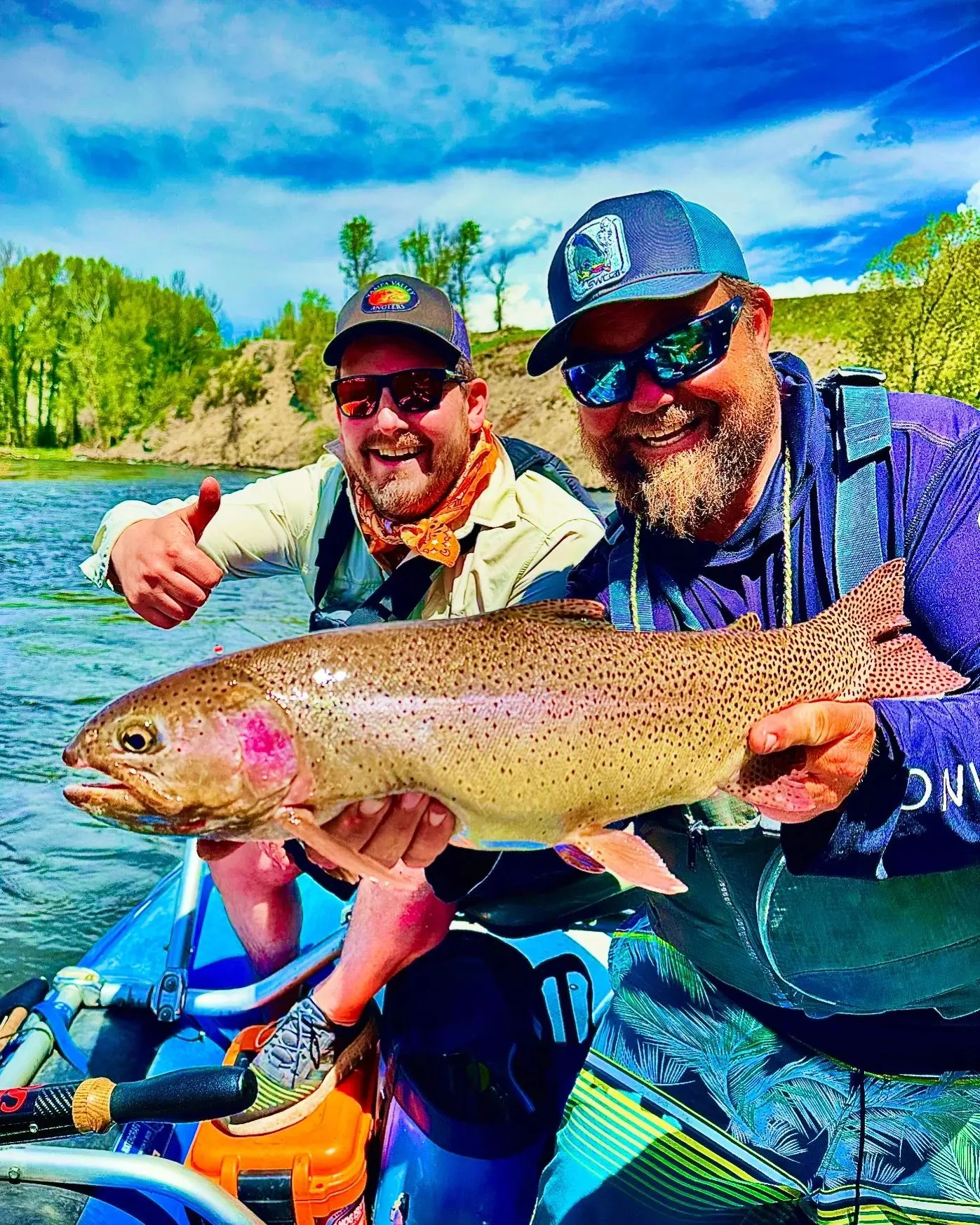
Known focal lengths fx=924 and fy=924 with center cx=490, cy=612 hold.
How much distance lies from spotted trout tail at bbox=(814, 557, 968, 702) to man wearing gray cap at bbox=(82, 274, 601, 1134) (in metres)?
1.15

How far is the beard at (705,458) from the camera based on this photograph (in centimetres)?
249

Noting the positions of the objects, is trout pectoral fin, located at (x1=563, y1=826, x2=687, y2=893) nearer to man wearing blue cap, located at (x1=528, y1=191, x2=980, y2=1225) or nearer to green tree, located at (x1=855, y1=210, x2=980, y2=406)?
man wearing blue cap, located at (x1=528, y1=191, x2=980, y2=1225)

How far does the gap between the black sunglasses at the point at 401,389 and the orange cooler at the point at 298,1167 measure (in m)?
2.48

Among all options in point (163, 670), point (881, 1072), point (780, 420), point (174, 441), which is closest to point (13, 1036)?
point (881, 1072)

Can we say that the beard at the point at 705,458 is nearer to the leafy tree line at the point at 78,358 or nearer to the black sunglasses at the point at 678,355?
the black sunglasses at the point at 678,355

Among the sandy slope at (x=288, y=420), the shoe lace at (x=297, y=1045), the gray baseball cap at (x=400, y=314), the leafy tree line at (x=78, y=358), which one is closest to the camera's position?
the shoe lace at (x=297, y=1045)

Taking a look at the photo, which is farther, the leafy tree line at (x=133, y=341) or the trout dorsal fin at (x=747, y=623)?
the leafy tree line at (x=133, y=341)

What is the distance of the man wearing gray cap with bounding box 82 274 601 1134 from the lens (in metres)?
3.01

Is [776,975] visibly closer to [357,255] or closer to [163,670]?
[163,670]

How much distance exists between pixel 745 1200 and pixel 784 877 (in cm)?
88

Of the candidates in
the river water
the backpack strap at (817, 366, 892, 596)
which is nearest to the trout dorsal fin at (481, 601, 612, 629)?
the backpack strap at (817, 366, 892, 596)

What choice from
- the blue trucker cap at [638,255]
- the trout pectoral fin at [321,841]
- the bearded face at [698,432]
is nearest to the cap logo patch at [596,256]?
the blue trucker cap at [638,255]

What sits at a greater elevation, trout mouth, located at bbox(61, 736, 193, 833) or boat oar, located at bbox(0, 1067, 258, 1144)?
trout mouth, located at bbox(61, 736, 193, 833)

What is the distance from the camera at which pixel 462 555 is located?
3523 mm
